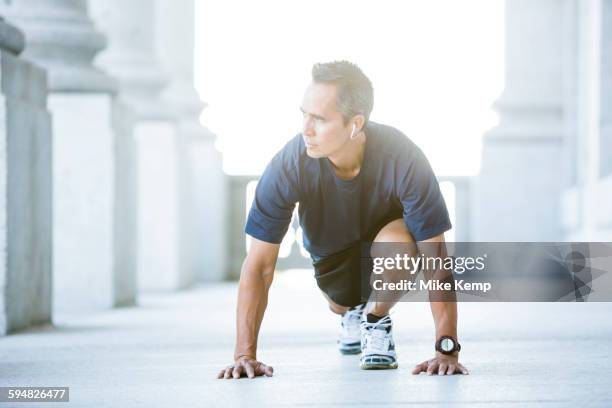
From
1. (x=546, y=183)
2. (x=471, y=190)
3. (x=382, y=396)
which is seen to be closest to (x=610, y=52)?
(x=546, y=183)

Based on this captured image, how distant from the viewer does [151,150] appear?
51.2 ft

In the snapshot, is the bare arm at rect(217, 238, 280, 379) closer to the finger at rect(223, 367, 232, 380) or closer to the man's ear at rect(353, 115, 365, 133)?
the finger at rect(223, 367, 232, 380)

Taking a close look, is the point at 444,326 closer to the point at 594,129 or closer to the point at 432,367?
the point at 432,367

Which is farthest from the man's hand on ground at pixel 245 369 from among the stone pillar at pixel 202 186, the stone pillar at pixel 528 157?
the stone pillar at pixel 528 157

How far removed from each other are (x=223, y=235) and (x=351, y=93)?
13434 millimetres

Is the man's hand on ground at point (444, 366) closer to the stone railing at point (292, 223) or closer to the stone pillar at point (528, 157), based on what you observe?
the stone pillar at point (528, 157)

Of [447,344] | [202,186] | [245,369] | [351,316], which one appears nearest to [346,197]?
[447,344]

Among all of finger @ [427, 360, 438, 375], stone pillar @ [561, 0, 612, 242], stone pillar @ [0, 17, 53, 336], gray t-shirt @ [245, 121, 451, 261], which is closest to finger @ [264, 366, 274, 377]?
gray t-shirt @ [245, 121, 451, 261]

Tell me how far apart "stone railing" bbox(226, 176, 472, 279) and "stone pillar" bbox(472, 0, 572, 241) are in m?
0.86

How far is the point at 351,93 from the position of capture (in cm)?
538

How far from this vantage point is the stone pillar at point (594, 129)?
14328mm

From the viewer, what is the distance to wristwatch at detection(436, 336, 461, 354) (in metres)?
5.43

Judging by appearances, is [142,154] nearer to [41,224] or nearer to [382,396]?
[41,224]

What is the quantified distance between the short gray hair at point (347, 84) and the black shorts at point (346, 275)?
1108 millimetres
